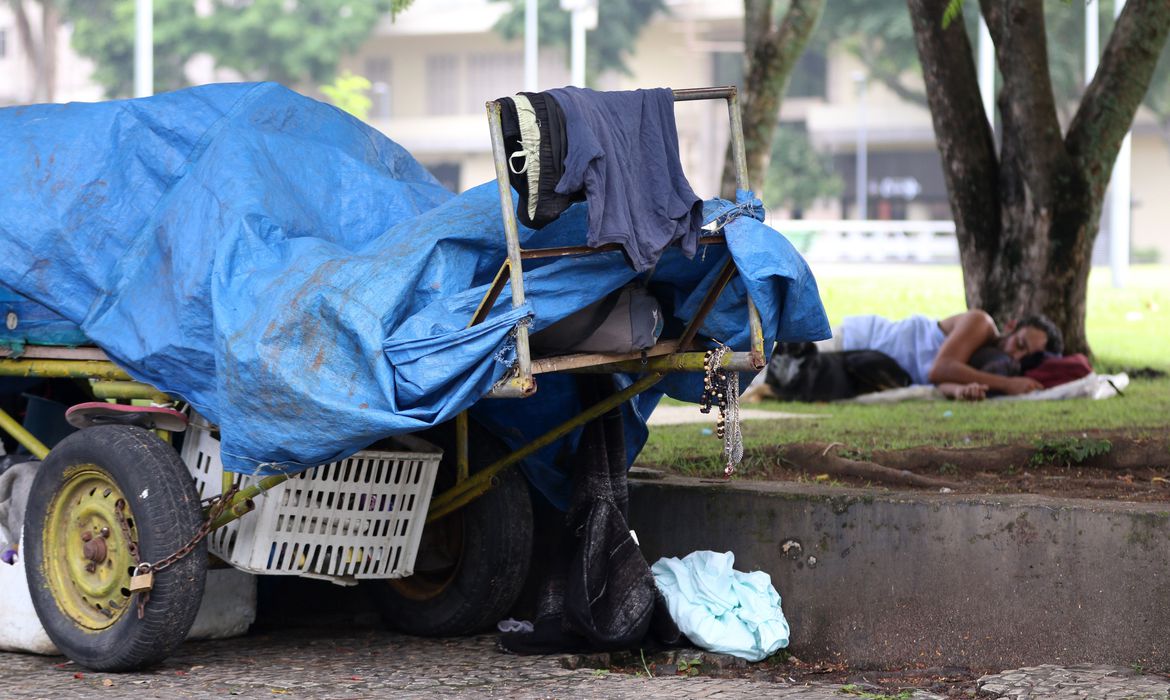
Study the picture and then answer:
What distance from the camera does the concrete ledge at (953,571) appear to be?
445 cm

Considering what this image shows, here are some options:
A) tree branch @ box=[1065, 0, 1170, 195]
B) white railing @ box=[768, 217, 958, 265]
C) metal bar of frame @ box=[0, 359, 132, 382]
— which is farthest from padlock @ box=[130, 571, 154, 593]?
white railing @ box=[768, 217, 958, 265]

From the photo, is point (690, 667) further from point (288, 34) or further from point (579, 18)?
point (288, 34)

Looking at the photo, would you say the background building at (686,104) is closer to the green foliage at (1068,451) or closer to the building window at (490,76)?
the building window at (490,76)

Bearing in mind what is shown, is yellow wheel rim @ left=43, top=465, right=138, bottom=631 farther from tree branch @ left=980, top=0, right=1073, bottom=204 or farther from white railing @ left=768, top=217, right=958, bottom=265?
white railing @ left=768, top=217, right=958, bottom=265

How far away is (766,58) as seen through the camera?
10594mm

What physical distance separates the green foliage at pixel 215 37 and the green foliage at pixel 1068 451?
41.3 m

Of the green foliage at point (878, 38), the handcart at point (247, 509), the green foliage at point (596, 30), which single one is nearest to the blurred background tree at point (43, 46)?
the green foliage at point (596, 30)

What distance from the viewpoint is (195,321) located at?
433 cm

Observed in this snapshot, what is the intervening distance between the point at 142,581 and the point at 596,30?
1704 inches

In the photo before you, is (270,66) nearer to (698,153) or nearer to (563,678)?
(698,153)

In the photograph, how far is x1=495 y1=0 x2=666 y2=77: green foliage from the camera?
1795 inches

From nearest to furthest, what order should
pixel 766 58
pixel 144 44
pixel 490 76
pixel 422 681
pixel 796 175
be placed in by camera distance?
1. pixel 422 681
2. pixel 766 58
3. pixel 144 44
4. pixel 796 175
5. pixel 490 76

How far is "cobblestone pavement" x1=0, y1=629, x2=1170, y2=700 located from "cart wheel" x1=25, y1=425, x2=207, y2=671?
0.42 feet

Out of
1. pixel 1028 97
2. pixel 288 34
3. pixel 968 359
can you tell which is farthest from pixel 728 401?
pixel 288 34
